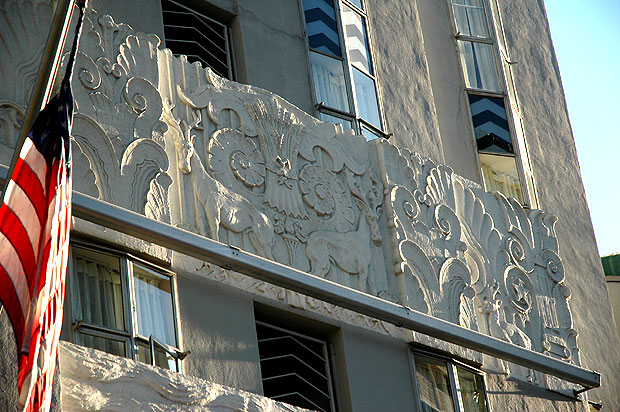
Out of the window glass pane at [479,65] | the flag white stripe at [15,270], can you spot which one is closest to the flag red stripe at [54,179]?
the flag white stripe at [15,270]

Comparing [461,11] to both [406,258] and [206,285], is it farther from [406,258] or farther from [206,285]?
[206,285]

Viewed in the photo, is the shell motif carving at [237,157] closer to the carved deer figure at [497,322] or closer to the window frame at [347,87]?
the window frame at [347,87]

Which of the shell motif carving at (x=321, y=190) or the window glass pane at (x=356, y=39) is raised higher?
the window glass pane at (x=356, y=39)

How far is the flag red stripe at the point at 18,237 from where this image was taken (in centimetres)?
803

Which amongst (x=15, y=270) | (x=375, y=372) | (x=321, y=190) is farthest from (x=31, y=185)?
(x=375, y=372)

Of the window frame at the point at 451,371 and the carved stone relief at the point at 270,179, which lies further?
the window frame at the point at 451,371

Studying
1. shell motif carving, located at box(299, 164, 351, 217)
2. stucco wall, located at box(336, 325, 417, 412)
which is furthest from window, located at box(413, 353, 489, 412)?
shell motif carving, located at box(299, 164, 351, 217)

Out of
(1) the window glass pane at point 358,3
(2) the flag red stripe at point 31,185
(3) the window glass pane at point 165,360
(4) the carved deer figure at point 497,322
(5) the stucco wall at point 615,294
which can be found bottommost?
(3) the window glass pane at point 165,360

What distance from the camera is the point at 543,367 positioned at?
1463 cm

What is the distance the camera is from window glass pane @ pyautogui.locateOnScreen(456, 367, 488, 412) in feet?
48.8

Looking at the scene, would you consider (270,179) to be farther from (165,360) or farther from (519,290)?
(519,290)

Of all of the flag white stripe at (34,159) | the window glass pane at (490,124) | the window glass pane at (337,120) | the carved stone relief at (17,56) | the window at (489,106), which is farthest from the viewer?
the window glass pane at (490,124)

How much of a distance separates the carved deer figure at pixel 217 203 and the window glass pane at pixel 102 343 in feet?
5.91

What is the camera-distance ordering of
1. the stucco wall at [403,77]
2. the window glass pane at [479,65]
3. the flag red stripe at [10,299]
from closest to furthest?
the flag red stripe at [10,299] → the stucco wall at [403,77] → the window glass pane at [479,65]
